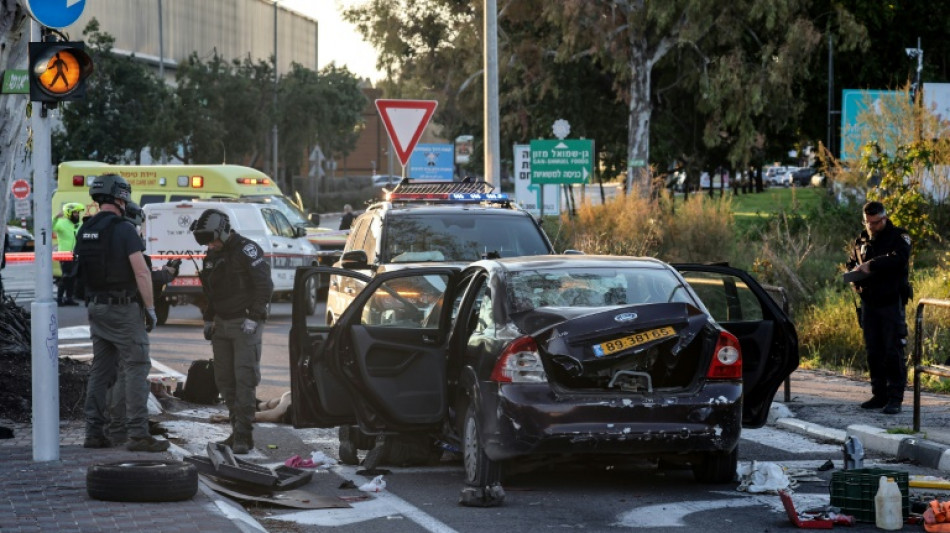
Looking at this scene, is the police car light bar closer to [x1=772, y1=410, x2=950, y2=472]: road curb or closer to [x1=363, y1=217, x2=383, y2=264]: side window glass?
[x1=363, y1=217, x2=383, y2=264]: side window glass

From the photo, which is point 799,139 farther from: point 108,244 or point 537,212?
point 108,244

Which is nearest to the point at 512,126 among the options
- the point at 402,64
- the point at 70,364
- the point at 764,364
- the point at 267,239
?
the point at 402,64

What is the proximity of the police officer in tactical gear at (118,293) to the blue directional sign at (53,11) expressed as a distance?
1.32 meters

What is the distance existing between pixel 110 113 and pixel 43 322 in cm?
5227

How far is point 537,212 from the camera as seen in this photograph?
30078 mm

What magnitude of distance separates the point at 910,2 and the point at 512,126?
40.7 ft

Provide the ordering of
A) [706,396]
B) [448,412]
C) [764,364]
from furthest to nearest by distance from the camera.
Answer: [764,364] → [448,412] → [706,396]

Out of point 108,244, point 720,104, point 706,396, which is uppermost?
point 720,104

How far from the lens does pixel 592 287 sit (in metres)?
9.96

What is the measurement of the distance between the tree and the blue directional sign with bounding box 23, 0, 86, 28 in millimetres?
49846

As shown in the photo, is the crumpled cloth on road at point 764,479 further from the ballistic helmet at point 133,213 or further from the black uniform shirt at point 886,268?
the ballistic helmet at point 133,213

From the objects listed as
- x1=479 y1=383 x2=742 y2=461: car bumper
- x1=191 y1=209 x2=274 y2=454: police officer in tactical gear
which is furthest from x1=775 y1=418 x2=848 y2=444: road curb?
x1=191 y1=209 x2=274 y2=454: police officer in tactical gear

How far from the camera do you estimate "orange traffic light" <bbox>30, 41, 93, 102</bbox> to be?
9.89 metres

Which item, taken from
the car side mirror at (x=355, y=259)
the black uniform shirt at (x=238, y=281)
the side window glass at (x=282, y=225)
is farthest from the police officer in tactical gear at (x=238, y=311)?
the side window glass at (x=282, y=225)
